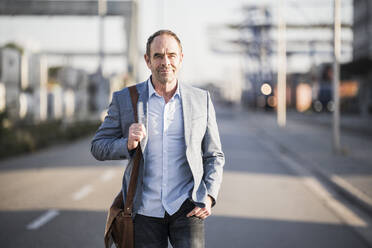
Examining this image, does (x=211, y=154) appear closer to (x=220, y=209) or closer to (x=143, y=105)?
(x=143, y=105)

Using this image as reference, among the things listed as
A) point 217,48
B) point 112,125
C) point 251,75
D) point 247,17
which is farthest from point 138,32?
point 217,48

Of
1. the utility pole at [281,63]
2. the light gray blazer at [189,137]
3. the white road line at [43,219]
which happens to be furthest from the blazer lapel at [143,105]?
the utility pole at [281,63]

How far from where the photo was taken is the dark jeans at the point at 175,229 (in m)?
2.68

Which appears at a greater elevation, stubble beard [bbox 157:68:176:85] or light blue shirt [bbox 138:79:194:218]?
stubble beard [bbox 157:68:176:85]

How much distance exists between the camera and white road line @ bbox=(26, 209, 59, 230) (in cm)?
585

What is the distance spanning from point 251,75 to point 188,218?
50101 millimetres

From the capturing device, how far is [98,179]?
375 inches

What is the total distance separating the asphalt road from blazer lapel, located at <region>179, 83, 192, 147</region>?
2.60 metres

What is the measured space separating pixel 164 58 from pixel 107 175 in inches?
301

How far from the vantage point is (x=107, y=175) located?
1009 centimetres

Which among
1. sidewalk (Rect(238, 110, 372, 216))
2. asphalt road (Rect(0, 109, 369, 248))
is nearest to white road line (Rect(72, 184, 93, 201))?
asphalt road (Rect(0, 109, 369, 248))

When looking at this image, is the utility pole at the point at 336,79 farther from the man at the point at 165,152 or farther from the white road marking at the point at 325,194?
the man at the point at 165,152

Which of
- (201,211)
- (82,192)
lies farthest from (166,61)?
(82,192)

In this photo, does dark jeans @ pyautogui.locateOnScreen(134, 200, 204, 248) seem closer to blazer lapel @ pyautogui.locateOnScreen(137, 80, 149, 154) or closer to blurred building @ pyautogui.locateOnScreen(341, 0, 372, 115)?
blazer lapel @ pyautogui.locateOnScreen(137, 80, 149, 154)
